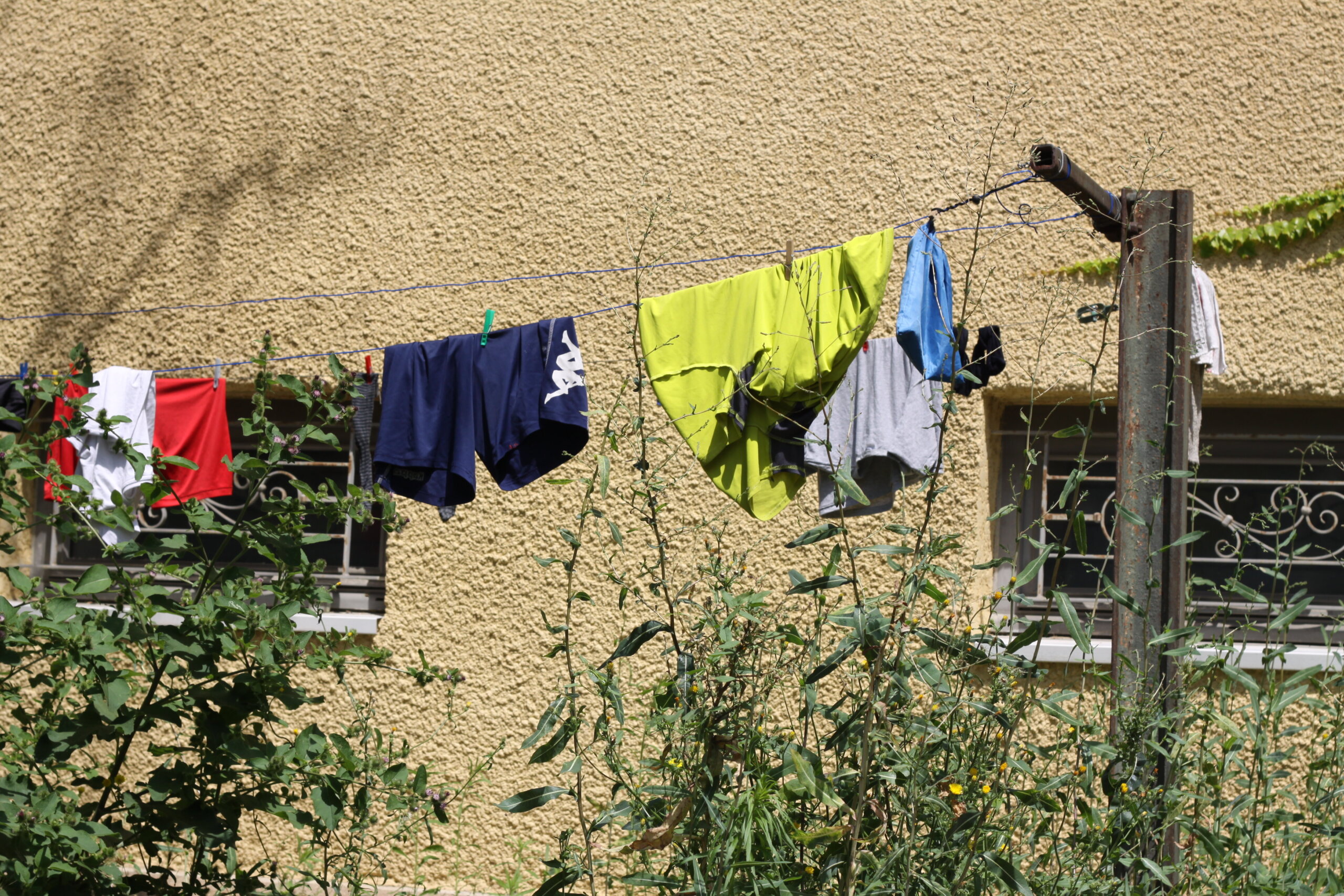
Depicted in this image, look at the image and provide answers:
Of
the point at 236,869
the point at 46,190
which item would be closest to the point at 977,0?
the point at 236,869

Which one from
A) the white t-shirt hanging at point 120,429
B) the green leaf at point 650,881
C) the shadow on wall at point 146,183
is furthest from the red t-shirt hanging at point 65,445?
the green leaf at point 650,881

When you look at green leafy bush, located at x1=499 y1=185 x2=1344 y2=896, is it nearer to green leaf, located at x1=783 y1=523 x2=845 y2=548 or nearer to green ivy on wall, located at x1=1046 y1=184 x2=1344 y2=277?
green leaf, located at x1=783 y1=523 x2=845 y2=548

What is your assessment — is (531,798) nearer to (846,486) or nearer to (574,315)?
(846,486)

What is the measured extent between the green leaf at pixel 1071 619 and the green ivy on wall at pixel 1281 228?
231cm

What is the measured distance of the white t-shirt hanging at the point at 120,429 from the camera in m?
3.77

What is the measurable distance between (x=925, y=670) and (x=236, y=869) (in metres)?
1.23

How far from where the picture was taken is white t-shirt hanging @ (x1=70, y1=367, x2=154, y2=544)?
3.77m

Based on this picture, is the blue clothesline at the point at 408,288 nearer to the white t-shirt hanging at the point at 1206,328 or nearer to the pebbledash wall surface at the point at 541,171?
the pebbledash wall surface at the point at 541,171

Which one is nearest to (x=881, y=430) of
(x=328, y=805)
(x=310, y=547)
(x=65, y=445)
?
(x=328, y=805)

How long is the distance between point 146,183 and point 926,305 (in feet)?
11.3

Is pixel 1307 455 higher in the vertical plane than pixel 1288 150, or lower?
lower

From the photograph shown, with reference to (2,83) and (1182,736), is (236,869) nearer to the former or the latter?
(1182,736)

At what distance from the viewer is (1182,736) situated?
5.92 ft

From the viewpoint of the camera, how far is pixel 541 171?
4113 mm
